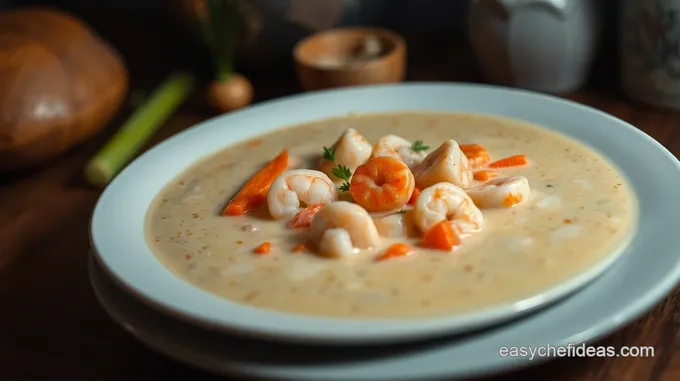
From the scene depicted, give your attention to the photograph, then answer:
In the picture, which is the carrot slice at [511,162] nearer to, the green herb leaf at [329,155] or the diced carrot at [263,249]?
the green herb leaf at [329,155]

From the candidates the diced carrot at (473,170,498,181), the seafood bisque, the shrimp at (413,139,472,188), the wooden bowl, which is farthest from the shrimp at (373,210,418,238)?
the wooden bowl

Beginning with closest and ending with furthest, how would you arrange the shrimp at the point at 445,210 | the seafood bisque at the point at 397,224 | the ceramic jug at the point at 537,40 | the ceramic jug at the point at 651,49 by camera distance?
the seafood bisque at the point at 397,224 < the shrimp at the point at 445,210 < the ceramic jug at the point at 651,49 < the ceramic jug at the point at 537,40

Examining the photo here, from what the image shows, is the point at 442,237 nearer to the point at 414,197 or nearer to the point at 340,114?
the point at 414,197

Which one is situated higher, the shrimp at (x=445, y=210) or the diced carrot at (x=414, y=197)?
the shrimp at (x=445, y=210)

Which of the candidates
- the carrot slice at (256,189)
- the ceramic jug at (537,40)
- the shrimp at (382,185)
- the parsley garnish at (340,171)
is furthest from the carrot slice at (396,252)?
the ceramic jug at (537,40)

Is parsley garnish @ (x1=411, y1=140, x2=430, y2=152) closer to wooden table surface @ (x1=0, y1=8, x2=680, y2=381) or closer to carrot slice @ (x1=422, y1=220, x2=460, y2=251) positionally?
carrot slice @ (x1=422, y1=220, x2=460, y2=251)

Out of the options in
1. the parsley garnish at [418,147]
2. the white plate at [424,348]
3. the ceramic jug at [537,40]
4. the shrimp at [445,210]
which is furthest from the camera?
the ceramic jug at [537,40]

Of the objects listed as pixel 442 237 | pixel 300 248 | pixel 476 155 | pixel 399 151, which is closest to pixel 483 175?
pixel 476 155

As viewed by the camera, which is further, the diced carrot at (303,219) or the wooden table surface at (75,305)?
the diced carrot at (303,219)
